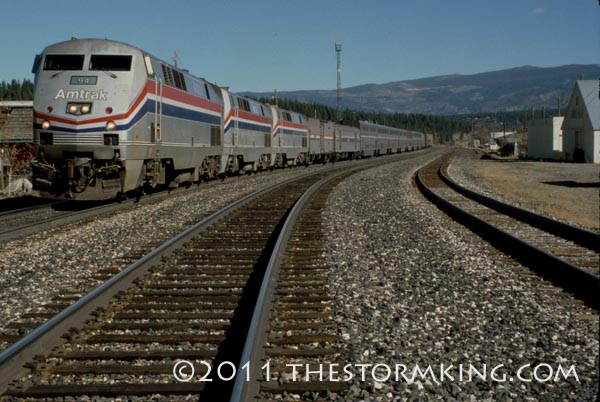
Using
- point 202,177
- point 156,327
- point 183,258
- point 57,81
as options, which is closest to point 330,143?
point 202,177

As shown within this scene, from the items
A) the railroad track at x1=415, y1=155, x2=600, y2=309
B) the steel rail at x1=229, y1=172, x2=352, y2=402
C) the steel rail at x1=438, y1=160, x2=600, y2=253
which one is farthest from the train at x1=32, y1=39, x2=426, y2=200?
the steel rail at x1=438, y1=160, x2=600, y2=253

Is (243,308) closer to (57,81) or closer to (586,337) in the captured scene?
(586,337)

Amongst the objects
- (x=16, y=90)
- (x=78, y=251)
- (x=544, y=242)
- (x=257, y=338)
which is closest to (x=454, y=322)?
(x=257, y=338)

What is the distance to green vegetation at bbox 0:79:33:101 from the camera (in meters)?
145

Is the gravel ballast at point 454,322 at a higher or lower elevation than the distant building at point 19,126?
lower

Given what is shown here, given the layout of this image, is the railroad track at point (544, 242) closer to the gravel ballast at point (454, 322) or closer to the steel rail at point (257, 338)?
the gravel ballast at point (454, 322)

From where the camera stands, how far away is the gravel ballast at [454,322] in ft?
14.2

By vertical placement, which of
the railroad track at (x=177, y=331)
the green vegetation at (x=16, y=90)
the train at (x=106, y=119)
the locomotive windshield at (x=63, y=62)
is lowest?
the railroad track at (x=177, y=331)

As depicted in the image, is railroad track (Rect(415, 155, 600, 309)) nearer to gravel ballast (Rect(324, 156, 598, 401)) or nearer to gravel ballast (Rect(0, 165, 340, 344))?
gravel ballast (Rect(324, 156, 598, 401))

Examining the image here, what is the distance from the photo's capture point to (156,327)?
18.7ft

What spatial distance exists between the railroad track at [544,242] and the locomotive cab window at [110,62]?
800 cm

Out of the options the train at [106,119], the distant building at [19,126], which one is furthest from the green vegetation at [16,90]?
the train at [106,119]

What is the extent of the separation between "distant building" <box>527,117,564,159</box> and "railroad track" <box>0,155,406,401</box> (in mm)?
52936

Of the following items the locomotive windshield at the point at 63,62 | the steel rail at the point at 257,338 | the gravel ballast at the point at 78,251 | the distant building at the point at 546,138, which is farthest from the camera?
the distant building at the point at 546,138
